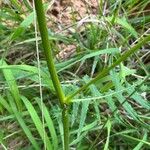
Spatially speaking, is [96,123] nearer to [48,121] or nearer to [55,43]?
→ [48,121]

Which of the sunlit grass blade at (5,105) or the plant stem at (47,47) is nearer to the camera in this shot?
the plant stem at (47,47)

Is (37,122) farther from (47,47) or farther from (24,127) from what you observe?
(47,47)

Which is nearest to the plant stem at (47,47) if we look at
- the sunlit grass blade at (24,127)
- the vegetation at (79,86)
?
the vegetation at (79,86)

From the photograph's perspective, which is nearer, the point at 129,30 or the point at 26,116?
the point at 26,116

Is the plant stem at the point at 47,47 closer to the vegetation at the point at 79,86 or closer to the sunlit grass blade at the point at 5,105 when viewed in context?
the vegetation at the point at 79,86

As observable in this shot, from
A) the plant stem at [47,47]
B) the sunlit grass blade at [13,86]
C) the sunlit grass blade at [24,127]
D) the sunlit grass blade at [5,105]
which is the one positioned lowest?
the sunlit grass blade at [24,127]

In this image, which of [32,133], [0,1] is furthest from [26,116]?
[0,1]

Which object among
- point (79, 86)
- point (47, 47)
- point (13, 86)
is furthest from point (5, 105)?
point (47, 47)

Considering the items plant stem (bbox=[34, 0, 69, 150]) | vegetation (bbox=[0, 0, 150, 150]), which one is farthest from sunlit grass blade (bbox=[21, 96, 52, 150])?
plant stem (bbox=[34, 0, 69, 150])
